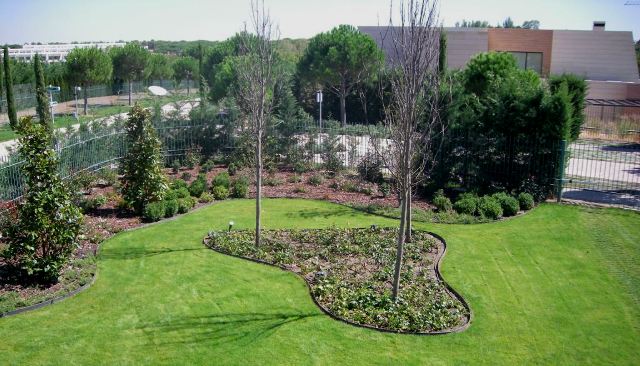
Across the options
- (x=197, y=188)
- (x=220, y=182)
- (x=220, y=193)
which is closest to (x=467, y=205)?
(x=220, y=193)

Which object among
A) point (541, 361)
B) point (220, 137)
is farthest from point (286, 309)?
point (220, 137)

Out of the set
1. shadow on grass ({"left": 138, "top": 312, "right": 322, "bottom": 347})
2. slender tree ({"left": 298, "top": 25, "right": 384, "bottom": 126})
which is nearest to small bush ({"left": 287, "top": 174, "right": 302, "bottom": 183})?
shadow on grass ({"left": 138, "top": 312, "right": 322, "bottom": 347})

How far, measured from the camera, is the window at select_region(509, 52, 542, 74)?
43.3 m

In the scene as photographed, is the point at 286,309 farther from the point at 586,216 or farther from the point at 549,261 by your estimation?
the point at 586,216

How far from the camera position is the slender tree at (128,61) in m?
46.2

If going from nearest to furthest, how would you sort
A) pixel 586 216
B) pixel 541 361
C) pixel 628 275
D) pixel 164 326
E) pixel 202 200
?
pixel 541 361, pixel 164 326, pixel 628 275, pixel 586 216, pixel 202 200

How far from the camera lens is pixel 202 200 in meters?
16.9

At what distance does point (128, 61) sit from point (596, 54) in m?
35.5

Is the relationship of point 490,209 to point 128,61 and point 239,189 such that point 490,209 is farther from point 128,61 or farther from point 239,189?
point 128,61

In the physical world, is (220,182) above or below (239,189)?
above

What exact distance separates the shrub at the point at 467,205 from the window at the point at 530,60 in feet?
102

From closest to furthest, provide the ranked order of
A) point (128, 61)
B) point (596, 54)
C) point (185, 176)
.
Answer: point (185, 176), point (596, 54), point (128, 61)

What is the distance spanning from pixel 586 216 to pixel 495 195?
7.63 feet

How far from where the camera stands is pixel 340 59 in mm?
30297
